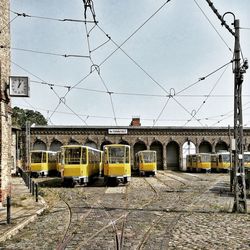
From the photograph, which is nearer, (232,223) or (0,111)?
(232,223)

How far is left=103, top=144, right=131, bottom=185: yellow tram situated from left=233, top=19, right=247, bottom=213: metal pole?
45.6 feet

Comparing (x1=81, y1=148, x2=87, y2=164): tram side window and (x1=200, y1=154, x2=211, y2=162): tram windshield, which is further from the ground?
(x1=81, y1=148, x2=87, y2=164): tram side window

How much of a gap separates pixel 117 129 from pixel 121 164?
30995mm

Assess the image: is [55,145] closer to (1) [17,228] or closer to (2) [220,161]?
(2) [220,161]

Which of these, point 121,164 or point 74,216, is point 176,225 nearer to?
point 74,216

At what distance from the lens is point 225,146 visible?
61.7 meters

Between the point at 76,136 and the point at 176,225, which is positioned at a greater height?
the point at 76,136

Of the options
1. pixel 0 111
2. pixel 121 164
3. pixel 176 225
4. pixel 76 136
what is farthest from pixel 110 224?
pixel 76 136

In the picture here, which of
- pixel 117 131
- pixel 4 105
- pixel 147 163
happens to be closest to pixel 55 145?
pixel 117 131

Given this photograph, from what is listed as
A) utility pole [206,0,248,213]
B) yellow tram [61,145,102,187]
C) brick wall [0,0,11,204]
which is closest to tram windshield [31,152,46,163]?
yellow tram [61,145,102,187]

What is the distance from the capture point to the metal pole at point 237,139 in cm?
1386

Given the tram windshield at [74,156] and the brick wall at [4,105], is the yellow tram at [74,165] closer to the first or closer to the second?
the tram windshield at [74,156]

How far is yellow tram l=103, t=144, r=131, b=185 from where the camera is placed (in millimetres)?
27453

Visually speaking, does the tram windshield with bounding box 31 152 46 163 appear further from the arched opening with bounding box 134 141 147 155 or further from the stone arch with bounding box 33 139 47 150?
the arched opening with bounding box 134 141 147 155
